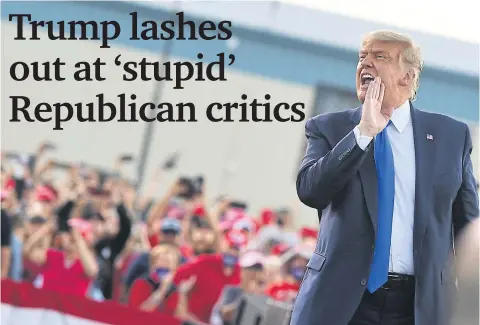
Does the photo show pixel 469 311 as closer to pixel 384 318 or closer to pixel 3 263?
pixel 384 318

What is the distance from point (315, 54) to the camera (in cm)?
2108

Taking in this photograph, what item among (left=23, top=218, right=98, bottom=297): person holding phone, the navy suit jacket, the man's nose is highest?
the man's nose

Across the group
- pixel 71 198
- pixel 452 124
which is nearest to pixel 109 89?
pixel 71 198

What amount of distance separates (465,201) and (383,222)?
35 cm

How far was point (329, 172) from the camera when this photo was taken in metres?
3.50

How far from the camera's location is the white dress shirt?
3.62 m

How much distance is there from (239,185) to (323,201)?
63.7 ft

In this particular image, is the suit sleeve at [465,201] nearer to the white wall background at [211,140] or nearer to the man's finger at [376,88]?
the man's finger at [376,88]

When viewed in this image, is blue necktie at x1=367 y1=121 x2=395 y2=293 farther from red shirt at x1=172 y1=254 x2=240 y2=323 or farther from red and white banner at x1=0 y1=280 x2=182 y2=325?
red shirt at x1=172 y1=254 x2=240 y2=323

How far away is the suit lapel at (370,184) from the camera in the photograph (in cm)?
360

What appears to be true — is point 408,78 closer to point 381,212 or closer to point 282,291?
point 381,212

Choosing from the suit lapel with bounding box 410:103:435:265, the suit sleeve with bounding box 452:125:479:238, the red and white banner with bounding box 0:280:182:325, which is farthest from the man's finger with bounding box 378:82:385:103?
the red and white banner with bounding box 0:280:182:325

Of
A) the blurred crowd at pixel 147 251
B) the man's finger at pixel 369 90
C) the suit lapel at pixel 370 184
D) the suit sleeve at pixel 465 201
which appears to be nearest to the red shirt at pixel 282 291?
the blurred crowd at pixel 147 251

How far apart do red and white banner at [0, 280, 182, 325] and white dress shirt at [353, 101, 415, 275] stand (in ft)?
12.8
